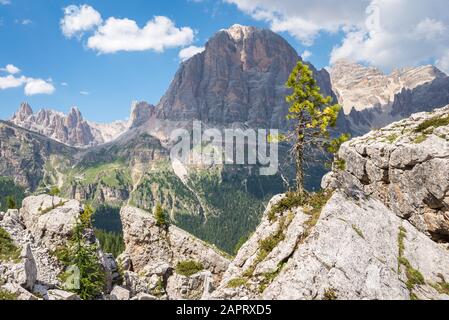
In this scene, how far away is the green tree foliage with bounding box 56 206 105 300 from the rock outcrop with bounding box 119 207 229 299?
903 centimetres

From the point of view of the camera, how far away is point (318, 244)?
910 inches

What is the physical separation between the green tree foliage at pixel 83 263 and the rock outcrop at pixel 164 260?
9.03 metres

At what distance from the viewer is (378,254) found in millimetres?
24578

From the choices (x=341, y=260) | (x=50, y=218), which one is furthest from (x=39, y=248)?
(x=341, y=260)

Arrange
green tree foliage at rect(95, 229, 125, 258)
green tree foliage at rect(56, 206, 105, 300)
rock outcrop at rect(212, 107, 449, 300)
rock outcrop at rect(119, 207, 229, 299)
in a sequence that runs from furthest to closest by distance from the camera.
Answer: green tree foliage at rect(95, 229, 125, 258) → rock outcrop at rect(119, 207, 229, 299) → green tree foliage at rect(56, 206, 105, 300) → rock outcrop at rect(212, 107, 449, 300)

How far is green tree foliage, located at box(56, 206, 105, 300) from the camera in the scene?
3503 cm

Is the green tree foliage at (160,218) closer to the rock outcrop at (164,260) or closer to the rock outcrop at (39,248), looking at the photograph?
the rock outcrop at (164,260)

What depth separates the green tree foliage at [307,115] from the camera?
31250 millimetres

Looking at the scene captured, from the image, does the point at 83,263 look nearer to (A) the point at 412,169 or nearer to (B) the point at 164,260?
(B) the point at 164,260

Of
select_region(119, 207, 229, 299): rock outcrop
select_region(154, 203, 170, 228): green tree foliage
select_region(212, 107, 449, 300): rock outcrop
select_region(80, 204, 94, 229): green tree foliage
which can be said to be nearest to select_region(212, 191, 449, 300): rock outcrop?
select_region(212, 107, 449, 300): rock outcrop

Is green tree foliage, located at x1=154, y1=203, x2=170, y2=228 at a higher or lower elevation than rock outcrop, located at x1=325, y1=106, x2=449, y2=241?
lower

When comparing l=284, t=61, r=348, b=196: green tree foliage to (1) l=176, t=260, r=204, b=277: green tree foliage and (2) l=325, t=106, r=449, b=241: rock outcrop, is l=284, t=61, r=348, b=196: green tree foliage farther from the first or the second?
(1) l=176, t=260, r=204, b=277: green tree foliage

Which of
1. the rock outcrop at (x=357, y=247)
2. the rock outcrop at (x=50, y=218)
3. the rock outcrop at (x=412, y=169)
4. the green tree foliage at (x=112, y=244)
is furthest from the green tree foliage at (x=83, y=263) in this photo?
the green tree foliage at (x=112, y=244)

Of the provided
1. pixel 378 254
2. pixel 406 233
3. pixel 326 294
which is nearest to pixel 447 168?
pixel 406 233
